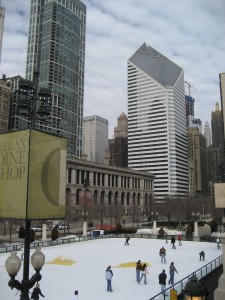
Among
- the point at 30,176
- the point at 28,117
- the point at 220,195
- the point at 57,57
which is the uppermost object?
the point at 57,57

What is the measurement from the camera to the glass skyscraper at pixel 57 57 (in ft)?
609

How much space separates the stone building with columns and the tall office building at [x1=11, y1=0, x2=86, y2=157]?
53.1 m

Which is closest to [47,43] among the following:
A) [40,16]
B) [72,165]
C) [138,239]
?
[40,16]

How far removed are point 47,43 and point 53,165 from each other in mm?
189547

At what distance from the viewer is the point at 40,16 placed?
197m

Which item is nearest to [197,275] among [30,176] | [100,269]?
[100,269]

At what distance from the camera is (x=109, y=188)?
133125 mm

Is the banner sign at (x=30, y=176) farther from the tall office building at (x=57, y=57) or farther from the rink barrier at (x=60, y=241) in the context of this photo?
the tall office building at (x=57, y=57)

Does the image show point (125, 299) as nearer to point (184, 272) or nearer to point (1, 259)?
point (184, 272)

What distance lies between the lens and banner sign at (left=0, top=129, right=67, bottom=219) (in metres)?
8.89

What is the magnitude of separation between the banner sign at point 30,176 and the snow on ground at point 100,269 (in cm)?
1082

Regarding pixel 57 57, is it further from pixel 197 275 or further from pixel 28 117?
pixel 28 117

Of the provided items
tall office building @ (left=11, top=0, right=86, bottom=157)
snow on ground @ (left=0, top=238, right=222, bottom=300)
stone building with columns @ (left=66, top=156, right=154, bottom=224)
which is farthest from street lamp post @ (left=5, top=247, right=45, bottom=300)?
tall office building @ (left=11, top=0, right=86, bottom=157)

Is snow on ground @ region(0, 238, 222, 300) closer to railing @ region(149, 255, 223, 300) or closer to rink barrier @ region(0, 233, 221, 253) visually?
rink barrier @ region(0, 233, 221, 253)
